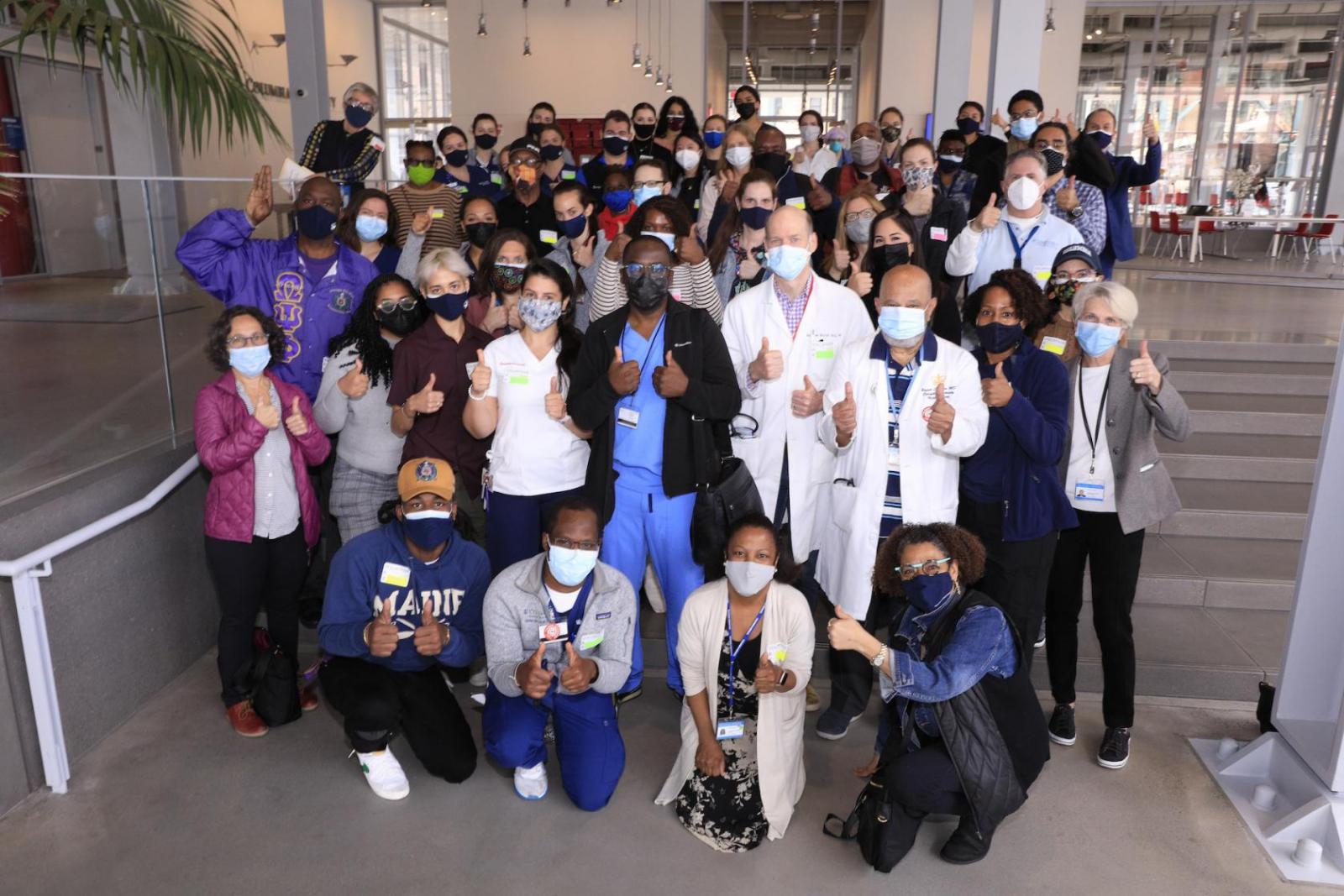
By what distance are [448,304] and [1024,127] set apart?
12.3 ft

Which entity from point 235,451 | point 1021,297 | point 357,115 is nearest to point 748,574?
point 1021,297

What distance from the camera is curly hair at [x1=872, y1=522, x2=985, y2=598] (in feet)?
10.6

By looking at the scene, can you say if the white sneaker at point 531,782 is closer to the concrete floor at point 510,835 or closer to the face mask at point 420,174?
the concrete floor at point 510,835

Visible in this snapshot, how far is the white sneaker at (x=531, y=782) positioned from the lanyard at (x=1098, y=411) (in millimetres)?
2287

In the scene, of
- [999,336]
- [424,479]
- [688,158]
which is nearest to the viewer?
[424,479]

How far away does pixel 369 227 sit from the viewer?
15.8 feet

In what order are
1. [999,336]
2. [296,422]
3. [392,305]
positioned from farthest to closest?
[392,305], [296,422], [999,336]

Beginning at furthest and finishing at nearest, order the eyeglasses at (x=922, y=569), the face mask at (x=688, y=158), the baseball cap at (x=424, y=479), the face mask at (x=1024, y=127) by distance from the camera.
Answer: the face mask at (x=688, y=158)
the face mask at (x=1024, y=127)
the baseball cap at (x=424, y=479)
the eyeglasses at (x=922, y=569)

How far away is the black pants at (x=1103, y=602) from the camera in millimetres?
3793

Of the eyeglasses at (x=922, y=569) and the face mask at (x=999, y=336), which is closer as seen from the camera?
the eyeglasses at (x=922, y=569)

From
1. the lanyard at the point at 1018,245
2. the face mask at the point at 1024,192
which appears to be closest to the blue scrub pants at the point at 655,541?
the lanyard at the point at 1018,245

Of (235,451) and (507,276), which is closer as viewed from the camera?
(235,451)

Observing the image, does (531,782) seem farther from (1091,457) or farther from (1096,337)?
(1096,337)

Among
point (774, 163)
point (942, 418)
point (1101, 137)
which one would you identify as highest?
point (1101, 137)
